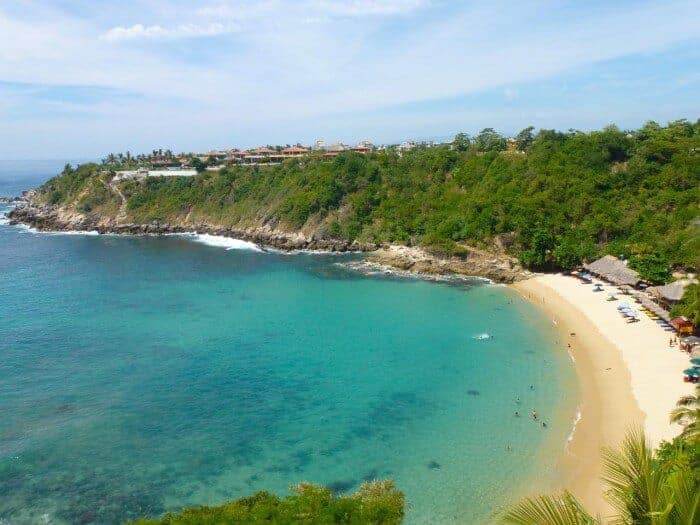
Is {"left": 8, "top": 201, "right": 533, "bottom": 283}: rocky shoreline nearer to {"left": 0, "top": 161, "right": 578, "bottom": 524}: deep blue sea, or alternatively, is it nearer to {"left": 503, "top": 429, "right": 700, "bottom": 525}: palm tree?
{"left": 0, "top": 161, "right": 578, "bottom": 524}: deep blue sea

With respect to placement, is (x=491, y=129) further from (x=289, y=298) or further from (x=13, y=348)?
(x=13, y=348)

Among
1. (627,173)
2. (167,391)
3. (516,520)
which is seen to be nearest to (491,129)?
(627,173)

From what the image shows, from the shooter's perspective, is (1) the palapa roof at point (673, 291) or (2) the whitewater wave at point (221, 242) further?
(2) the whitewater wave at point (221, 242)

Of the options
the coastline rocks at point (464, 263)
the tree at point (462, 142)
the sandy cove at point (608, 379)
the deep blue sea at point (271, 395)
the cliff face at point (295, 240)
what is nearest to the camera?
the deep blue sea at point (271, 395)

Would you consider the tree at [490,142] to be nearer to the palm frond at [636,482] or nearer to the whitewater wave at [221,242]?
the whitewater wave at [221,242]

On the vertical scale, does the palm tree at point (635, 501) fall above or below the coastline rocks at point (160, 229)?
above

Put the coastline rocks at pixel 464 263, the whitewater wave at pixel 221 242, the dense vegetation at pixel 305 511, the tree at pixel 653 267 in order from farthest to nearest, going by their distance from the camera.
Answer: the whitewater wave at pixel 221 242 → the coastline rocks at pixel 464 263 → the tree at pixel 653 267 → the dense vegetation at pixel 305 511

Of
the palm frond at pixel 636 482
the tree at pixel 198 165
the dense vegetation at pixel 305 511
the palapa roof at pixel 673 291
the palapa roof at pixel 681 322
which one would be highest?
the tree at pixel 198 165

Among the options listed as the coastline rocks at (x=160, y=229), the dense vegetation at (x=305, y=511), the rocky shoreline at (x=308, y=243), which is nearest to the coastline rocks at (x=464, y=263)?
the rocky shoreline at (x=308, y=243)

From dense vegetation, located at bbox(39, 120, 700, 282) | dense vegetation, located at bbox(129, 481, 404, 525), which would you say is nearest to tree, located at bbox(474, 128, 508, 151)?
dense vegetation, located at bbox(39, 120, 700, 282)
